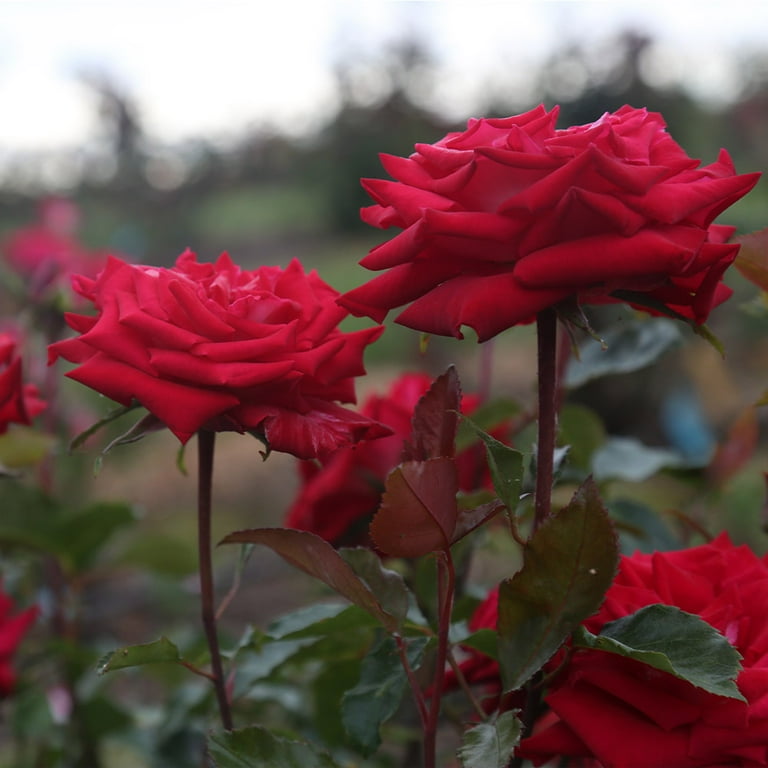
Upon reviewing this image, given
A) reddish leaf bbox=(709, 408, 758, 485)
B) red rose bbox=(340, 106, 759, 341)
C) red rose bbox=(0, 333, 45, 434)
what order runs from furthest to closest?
reddish leaf bbox=(709, 408, 758, 485) < red rose bbox=(0, 333, 45, 434) < red rose bbox=(340, 106, 759, 341)

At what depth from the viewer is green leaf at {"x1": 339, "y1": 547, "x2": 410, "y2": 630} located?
37cm

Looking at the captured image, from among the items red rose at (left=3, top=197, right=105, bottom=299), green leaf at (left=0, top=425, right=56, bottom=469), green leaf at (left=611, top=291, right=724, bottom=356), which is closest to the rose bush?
green leaf at (left=611, top=291, right=724, bottom=356)

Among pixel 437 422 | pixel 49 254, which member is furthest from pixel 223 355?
pixel 49 254

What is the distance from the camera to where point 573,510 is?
1.04 ft

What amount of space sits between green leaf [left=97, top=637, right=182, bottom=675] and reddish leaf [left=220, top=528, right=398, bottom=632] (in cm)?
6

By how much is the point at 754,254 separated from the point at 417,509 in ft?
0.67

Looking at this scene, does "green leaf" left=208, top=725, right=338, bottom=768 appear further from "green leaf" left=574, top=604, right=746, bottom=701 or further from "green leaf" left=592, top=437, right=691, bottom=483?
"green leaf" left=592, top=437, right=691, bottom=483

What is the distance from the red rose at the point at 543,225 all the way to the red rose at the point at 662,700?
0.12m

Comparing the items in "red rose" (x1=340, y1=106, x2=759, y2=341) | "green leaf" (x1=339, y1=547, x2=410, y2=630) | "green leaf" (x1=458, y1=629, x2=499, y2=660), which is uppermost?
"red rose" (x1=340, y1=106, x2=759, y2=341)

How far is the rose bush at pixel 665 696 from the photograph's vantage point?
329mm

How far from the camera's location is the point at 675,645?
12.9 inches

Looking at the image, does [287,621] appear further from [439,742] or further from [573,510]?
[439,742]

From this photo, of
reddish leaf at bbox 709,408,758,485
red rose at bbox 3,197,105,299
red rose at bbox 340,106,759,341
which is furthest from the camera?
red rose at bbox 3,197,105,299

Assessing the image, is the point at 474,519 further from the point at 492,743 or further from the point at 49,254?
the point at 49,254
